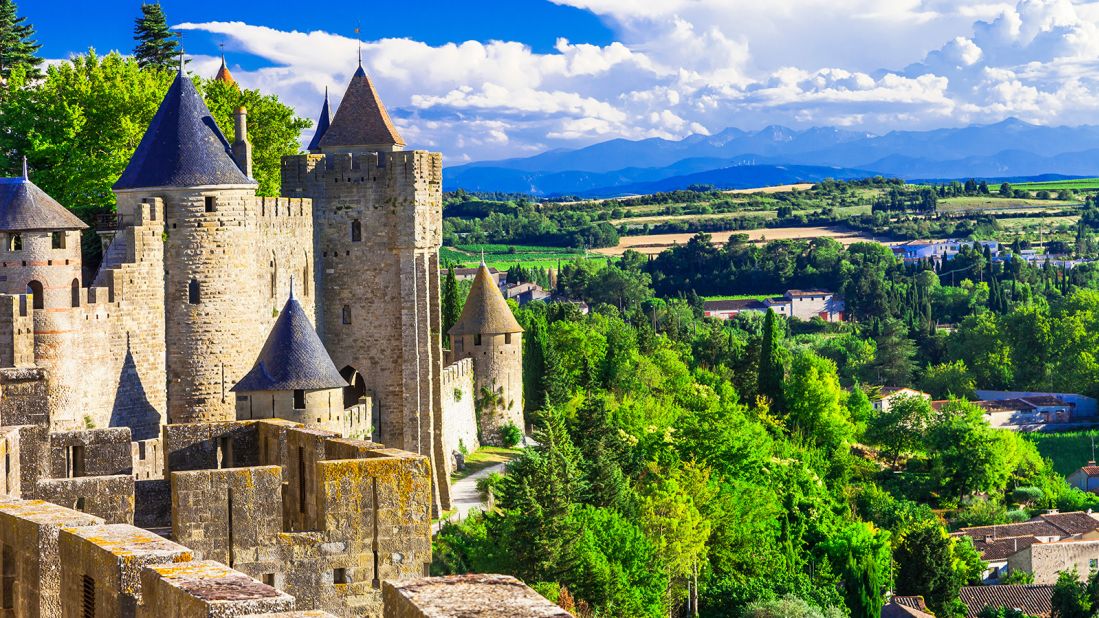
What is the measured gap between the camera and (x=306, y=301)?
4038cm

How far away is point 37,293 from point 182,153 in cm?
483

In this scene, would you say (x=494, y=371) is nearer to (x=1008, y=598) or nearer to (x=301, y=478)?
(x=1008, y=598)

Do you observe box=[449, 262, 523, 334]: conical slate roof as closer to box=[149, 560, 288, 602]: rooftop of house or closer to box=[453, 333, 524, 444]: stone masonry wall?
box=[453, 333, 524, 444]: stone masonry wall

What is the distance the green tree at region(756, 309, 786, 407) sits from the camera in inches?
3260

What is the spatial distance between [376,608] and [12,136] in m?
29.4

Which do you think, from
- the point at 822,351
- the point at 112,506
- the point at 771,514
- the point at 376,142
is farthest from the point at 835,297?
the point at 112,506

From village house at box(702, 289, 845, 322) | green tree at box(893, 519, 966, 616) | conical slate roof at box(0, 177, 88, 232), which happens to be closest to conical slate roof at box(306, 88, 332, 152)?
conical slate roof at box(0, 177, 88, 232)

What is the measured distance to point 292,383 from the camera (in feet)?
110

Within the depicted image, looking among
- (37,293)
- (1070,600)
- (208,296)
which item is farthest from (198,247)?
(1070,600)

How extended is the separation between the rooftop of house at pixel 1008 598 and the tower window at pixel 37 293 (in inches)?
1656

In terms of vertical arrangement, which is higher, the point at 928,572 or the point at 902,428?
the point at 902,428

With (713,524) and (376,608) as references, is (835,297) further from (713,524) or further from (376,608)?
(376,608)

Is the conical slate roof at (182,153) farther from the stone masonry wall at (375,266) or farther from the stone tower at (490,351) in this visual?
the stone tower at (490,351)

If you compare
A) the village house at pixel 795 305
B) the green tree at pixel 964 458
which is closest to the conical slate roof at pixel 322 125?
the green tree at pixel 964 458
